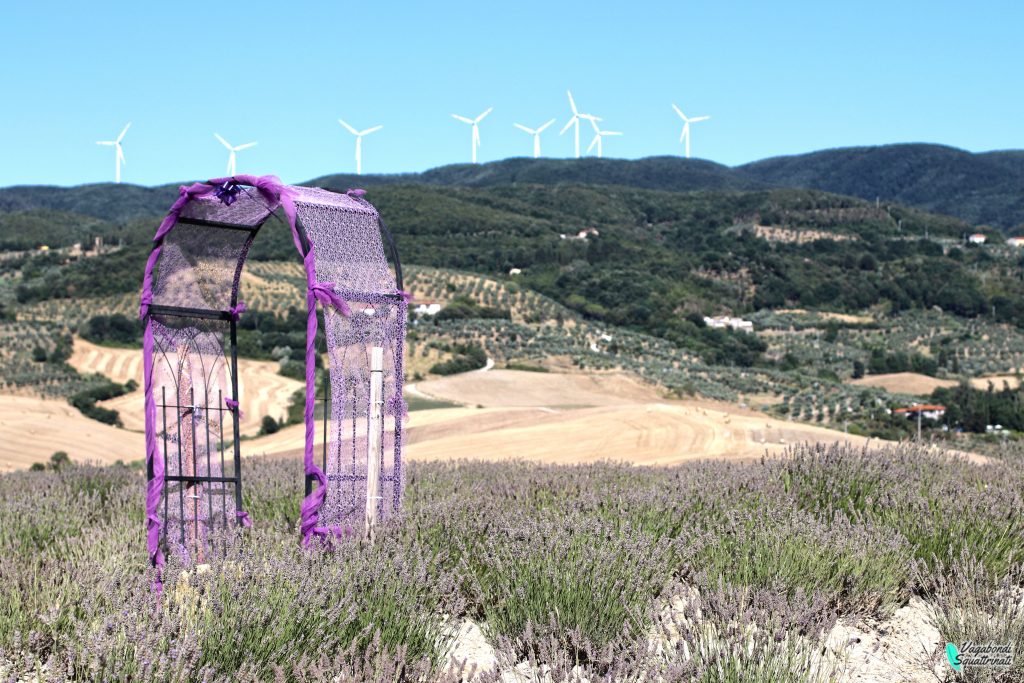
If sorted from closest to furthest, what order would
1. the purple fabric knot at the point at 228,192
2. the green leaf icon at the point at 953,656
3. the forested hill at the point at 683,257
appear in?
the green leaf icon at the point at 953,656, the purple fabric knot at the point at 228,192, the forested hill at the point at 683,257

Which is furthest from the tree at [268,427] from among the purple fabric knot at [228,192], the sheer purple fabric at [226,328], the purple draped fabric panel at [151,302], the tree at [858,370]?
the tree at [858,370]

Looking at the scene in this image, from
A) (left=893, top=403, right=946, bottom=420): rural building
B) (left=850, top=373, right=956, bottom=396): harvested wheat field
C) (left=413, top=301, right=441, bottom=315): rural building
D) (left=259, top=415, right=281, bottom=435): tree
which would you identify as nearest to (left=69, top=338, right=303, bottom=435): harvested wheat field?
(left=259, top=415, right=281, bottom=435): tree

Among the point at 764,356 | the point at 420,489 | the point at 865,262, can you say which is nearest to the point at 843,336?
the point at 764,356

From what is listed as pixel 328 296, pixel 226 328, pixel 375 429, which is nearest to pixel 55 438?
pixel 226 328

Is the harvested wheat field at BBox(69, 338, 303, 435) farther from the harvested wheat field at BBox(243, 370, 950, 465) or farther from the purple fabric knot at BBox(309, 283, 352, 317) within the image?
the purple fabric knot at BBox(309, 283, 352, 317)

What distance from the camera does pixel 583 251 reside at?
4227 inches

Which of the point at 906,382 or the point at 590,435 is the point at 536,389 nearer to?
the point at 590,435

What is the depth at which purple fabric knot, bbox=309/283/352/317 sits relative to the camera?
7223 millimetres

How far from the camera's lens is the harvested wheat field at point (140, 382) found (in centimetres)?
4056

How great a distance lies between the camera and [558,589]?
5.64 meters

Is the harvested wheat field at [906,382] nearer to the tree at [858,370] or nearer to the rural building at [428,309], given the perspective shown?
the tree at [858,370]

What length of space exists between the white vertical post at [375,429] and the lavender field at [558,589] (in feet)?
1.16

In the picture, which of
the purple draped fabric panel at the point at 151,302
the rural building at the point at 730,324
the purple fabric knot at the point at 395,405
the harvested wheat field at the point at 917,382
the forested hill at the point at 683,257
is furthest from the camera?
the forested hill at the point at 683,257
